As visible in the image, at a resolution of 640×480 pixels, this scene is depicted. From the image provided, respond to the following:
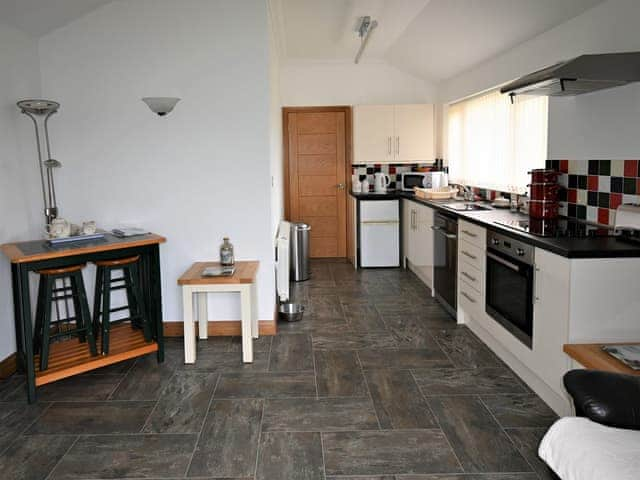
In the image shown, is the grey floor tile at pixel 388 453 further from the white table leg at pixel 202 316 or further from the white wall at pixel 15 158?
the white wall at pixel 15 158

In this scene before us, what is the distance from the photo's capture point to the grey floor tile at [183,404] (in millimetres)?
2994

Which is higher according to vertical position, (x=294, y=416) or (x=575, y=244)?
(x=575, y=244)

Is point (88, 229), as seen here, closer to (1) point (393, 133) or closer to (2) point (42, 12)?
(2) point (42, 12)

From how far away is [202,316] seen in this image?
14.4ft

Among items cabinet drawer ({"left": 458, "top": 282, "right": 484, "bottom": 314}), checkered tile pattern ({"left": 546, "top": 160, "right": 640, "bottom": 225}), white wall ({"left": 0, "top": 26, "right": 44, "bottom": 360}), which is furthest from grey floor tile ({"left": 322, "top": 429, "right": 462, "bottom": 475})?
white wall ({"left": 0, "top": 26, "right": 44, "bottom": 360})

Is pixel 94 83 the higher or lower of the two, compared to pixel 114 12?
lower

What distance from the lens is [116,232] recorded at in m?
3.99

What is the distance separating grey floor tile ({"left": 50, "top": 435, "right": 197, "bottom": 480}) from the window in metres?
3.35

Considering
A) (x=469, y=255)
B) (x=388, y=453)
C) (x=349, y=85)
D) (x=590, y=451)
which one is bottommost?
(x=388, y=453)

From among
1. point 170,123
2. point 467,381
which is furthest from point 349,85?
point 467,381

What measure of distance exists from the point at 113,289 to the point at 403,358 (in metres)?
2.00

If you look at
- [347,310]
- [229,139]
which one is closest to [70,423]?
[229,139]

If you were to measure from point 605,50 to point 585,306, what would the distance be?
1.58 metres

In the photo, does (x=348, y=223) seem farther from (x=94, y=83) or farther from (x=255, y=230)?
(x=94, y=83)
